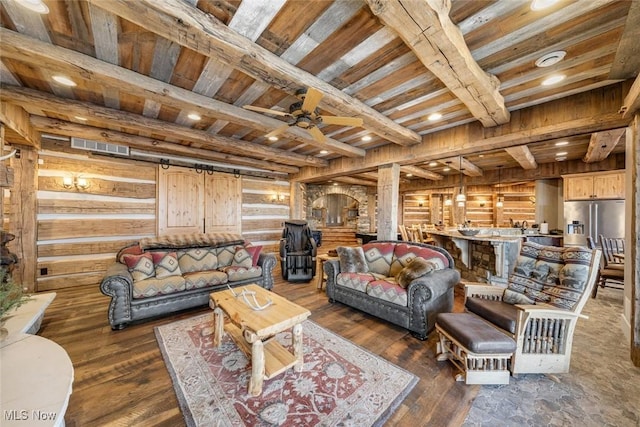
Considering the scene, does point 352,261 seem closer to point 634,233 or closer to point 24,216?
point 634,233

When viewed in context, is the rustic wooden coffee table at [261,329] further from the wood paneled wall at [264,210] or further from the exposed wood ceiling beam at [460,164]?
the exposed wood ceiling beam at [460,164]

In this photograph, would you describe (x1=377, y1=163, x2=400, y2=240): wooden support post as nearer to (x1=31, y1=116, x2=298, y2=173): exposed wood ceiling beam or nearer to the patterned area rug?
the patterned area rug

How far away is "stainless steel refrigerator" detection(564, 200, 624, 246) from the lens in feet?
16.3

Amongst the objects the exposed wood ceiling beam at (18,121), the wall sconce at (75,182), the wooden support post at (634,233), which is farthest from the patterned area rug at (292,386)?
the wall sconce at (75,182)

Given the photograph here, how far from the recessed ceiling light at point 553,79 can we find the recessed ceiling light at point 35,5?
4.12 m

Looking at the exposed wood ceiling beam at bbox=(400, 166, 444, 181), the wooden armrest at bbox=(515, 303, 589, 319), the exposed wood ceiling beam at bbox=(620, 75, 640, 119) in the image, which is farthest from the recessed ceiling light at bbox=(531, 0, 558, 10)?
the exposed wood ceiling beam at bbox=(400, 166, 444, 181)

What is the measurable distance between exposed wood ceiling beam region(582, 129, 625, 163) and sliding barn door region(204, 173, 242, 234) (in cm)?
698

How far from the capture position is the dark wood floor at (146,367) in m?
1.63

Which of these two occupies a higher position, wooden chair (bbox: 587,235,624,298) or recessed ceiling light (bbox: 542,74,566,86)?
recessed ceiling light (bbox: 542,74,566,86)

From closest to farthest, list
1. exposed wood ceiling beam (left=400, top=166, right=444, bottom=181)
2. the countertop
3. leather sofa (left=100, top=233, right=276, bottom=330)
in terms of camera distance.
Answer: leather sofa (left=100, top=233, right=276, bottom=330) → the countertop → exposed wood ceiling beam (left=400, top=166, right=444, bottom=181)

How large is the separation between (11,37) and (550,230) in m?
10.6

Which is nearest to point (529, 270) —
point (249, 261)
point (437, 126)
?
point (437, 126)

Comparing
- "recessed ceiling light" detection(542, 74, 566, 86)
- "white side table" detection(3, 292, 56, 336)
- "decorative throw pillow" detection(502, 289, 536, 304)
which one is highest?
"recessed ceiling light" detection(542, 74, 566, 86)

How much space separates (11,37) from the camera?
1698 mm
